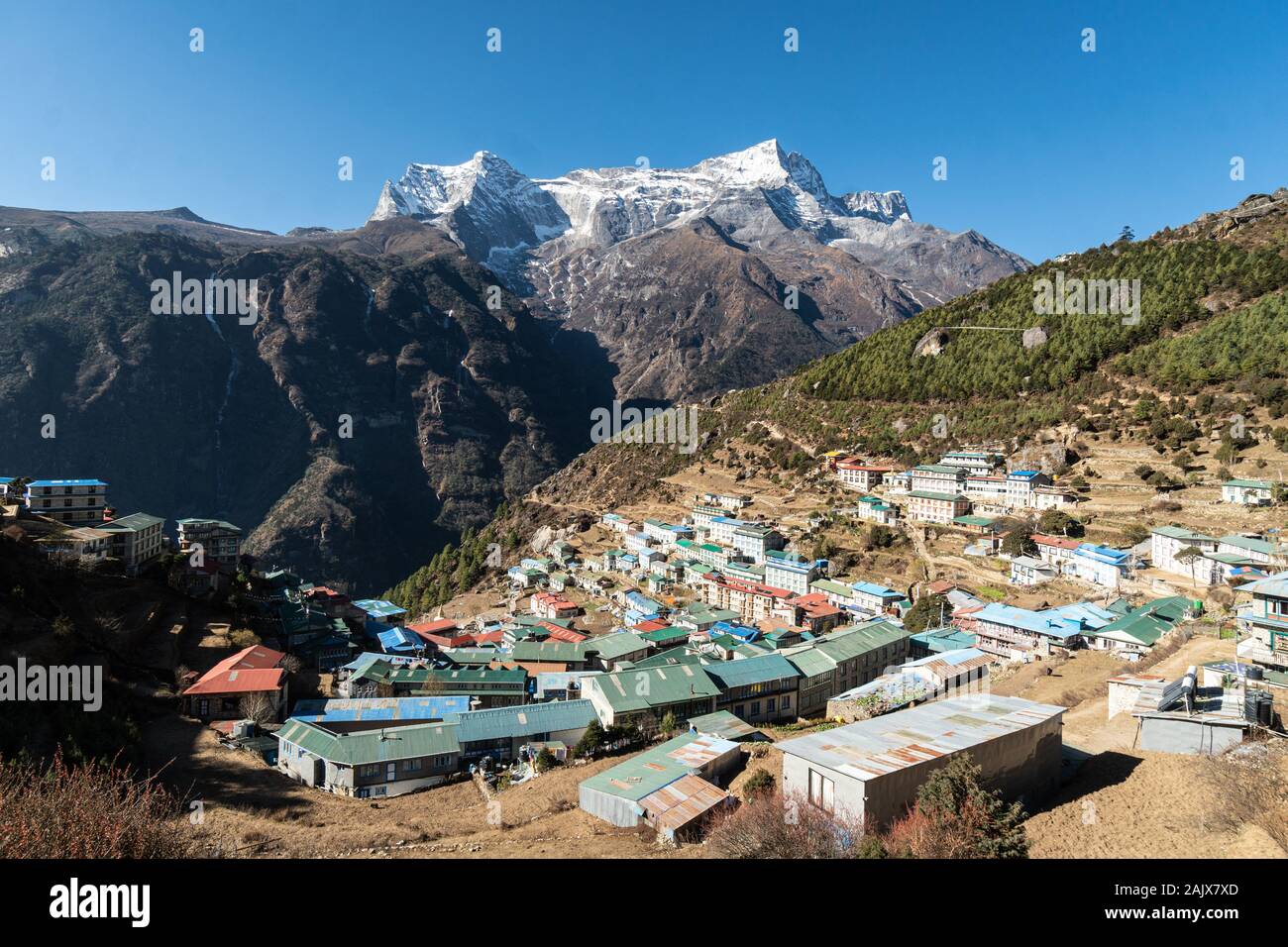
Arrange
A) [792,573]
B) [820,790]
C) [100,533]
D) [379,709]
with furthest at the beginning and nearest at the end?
1. [792,573]
2. [100,533]
3. [379,709]
4. [820,790]

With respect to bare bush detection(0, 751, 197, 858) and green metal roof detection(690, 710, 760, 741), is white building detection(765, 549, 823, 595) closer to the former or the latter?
green metal roof detection(690, 710, 760, 741)

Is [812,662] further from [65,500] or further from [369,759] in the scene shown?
[65,500]

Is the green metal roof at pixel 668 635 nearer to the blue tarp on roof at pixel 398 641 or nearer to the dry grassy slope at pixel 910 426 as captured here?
the blue tarp on roof at pixel 398 641

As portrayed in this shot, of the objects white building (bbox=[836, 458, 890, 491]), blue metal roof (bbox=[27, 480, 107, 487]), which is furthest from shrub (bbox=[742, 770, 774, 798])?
white building (bbox=[836, 458, 890, 491])

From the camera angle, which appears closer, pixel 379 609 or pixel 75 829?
pixel 75 829

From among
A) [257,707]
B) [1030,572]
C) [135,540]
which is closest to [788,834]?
[257,707]
